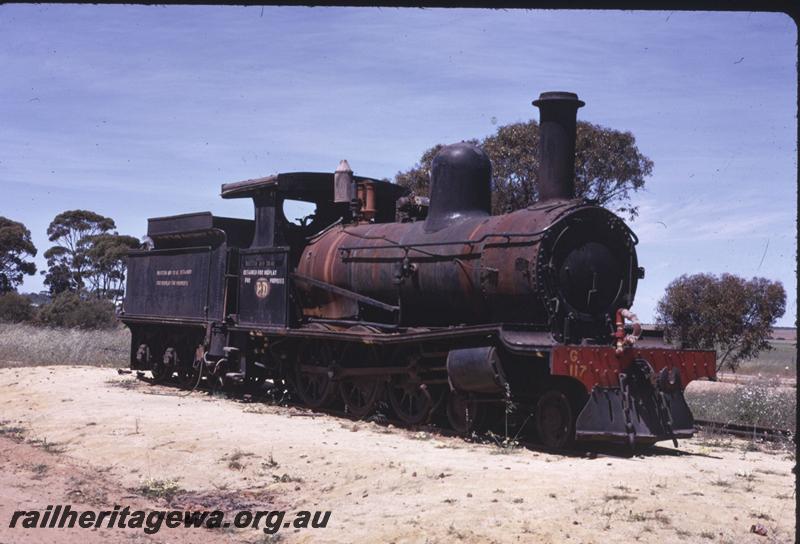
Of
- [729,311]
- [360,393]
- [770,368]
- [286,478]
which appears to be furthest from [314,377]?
[770,368]

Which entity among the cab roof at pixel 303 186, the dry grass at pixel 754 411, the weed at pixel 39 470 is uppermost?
the cab roof at pixel 303 186

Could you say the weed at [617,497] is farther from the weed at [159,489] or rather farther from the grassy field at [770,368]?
the grassy field at [770,368]

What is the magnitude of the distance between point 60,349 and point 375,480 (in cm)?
1978

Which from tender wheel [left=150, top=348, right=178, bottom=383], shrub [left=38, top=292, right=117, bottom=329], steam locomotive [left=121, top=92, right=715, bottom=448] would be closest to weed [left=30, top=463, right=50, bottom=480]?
steam locomotive [left=121, top=92, right=715, bottom=448]

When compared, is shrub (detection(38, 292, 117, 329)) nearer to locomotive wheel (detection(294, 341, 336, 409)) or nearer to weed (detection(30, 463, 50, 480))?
locomotive wheel (detection(294, 341, 336, 409))

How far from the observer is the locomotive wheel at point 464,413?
1078cm

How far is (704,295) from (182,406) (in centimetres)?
1805

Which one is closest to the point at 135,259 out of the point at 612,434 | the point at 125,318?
the point at 125,318

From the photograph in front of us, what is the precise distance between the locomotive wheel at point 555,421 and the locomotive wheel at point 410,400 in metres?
1.81

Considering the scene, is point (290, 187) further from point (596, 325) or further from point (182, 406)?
point (596, 325)

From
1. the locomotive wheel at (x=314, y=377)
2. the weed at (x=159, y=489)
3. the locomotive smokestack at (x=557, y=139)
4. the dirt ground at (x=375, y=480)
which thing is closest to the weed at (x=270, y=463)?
the dirt ground at (x=375, y=480)

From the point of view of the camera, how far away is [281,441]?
10242mm

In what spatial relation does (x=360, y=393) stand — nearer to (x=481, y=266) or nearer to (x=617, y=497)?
(x=481, y=266)

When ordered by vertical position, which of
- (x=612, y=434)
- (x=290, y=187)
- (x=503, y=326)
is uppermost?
(x=290, y=187)
